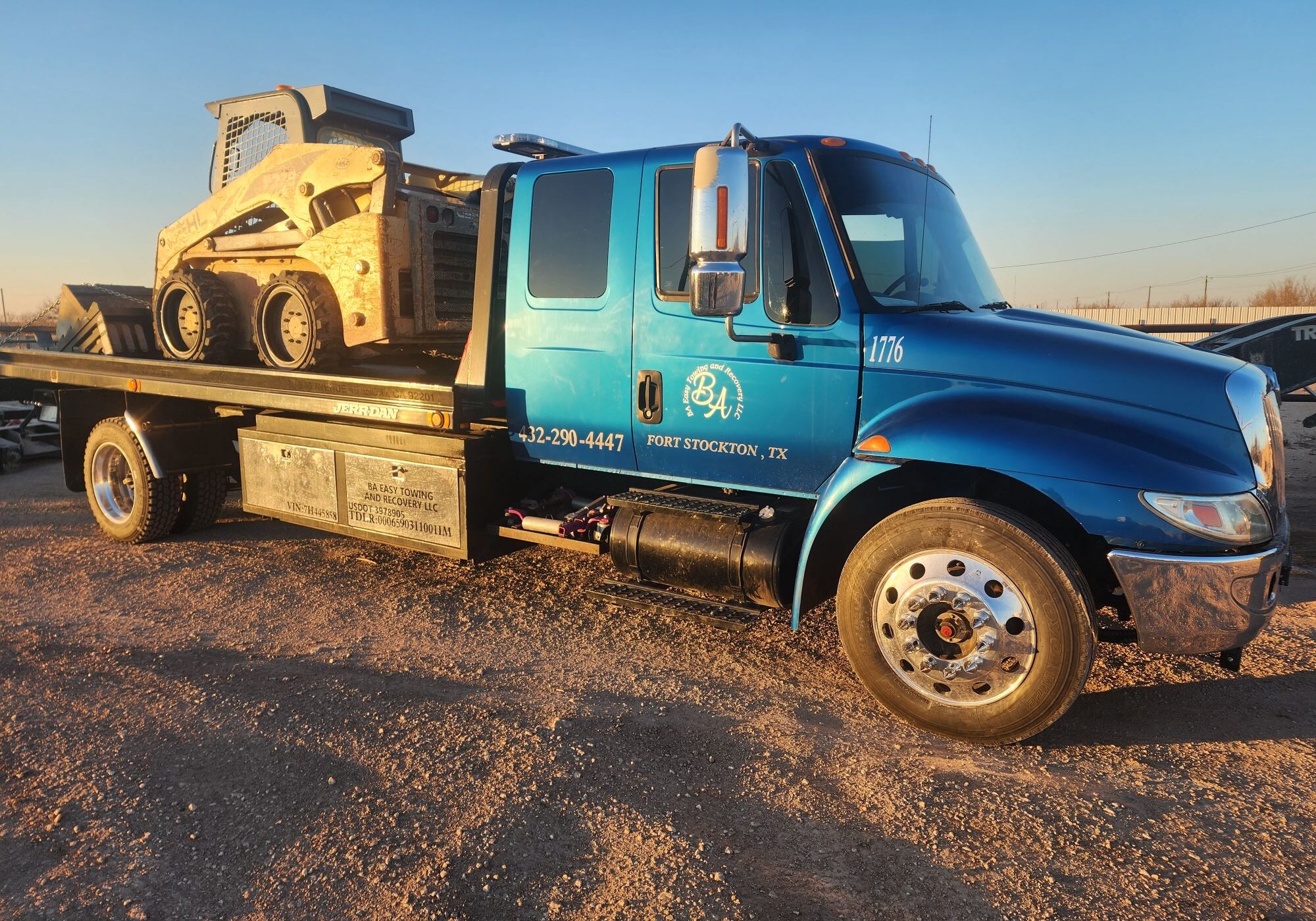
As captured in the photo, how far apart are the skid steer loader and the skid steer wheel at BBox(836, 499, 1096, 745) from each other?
3.33 m

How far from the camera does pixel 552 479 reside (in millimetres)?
5273

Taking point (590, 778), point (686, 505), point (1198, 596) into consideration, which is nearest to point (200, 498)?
point (686, 505)

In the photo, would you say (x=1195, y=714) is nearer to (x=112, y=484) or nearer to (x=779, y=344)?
(x=779, y=344)

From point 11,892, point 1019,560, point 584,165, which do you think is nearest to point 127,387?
point 584,165

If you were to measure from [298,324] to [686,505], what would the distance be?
321cm

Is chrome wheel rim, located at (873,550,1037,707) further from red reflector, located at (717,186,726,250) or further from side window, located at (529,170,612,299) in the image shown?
side window, located at (529,170,612,299)

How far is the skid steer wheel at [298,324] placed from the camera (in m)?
5.58

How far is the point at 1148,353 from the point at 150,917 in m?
3.98

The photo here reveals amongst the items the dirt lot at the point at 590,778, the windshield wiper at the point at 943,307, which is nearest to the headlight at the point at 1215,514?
the dirt lot at the point at 590,778

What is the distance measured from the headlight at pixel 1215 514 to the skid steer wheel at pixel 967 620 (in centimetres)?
37

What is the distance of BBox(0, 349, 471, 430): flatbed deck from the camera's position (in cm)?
496

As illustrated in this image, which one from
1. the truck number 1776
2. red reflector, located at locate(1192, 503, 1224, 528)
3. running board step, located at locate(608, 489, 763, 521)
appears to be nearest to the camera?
red reflector, located at locate(1192, 503, 1224, 528)

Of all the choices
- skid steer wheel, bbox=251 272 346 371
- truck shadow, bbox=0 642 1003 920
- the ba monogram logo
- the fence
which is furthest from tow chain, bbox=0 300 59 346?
the fence

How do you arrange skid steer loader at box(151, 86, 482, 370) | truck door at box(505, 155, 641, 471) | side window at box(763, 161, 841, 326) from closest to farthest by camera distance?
side window at box(763, 161, 841, 326) → truck door at box(505, 155, 641, 471) → skid steer loader at box(151, 86, 482, 370)
